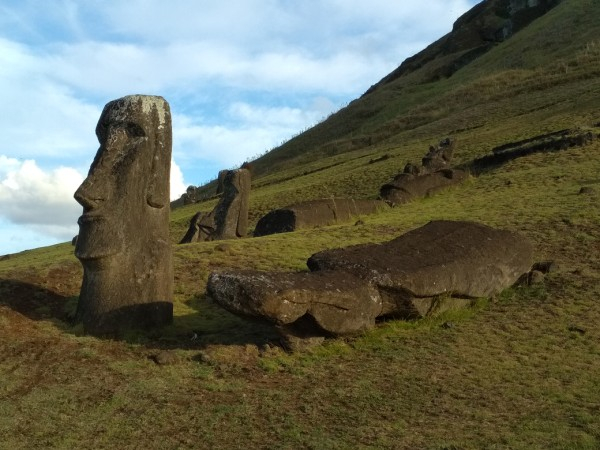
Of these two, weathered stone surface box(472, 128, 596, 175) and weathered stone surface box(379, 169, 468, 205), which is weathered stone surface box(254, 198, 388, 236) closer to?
weathered stone surface box(379, 169, 468, 205)

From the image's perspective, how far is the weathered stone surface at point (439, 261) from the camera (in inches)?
478

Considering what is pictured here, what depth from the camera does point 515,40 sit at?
76.4 meters

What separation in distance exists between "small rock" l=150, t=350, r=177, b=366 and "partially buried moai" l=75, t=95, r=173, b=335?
1.46 meters

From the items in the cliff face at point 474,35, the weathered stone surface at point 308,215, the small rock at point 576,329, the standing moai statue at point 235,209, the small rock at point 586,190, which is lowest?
the small rock at point 576,329

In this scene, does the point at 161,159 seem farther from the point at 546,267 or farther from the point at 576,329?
the point at 546,267

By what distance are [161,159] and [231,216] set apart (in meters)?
12.1

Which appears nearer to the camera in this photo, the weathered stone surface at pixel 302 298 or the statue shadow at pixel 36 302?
the weathered stone surface at pixel 302 298

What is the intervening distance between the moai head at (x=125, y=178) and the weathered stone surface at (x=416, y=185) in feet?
54.3

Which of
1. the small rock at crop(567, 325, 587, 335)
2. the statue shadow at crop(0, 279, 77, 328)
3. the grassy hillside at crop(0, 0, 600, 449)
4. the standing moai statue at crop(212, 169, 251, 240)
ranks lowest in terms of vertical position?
the small rock at crop(567, 325, 587, 335)

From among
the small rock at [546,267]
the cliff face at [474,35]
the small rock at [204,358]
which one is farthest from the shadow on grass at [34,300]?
the cliff face at [474,35]

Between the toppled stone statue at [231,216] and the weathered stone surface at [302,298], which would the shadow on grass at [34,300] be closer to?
the weathered stone surface at [302,298]

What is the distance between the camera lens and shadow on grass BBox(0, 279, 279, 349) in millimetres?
12109

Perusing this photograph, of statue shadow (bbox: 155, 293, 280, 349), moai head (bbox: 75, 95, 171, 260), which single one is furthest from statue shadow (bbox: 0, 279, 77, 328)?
statue shadow (bbox: 155, 293, 280, 349)

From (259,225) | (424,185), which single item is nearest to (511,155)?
(424,185)
